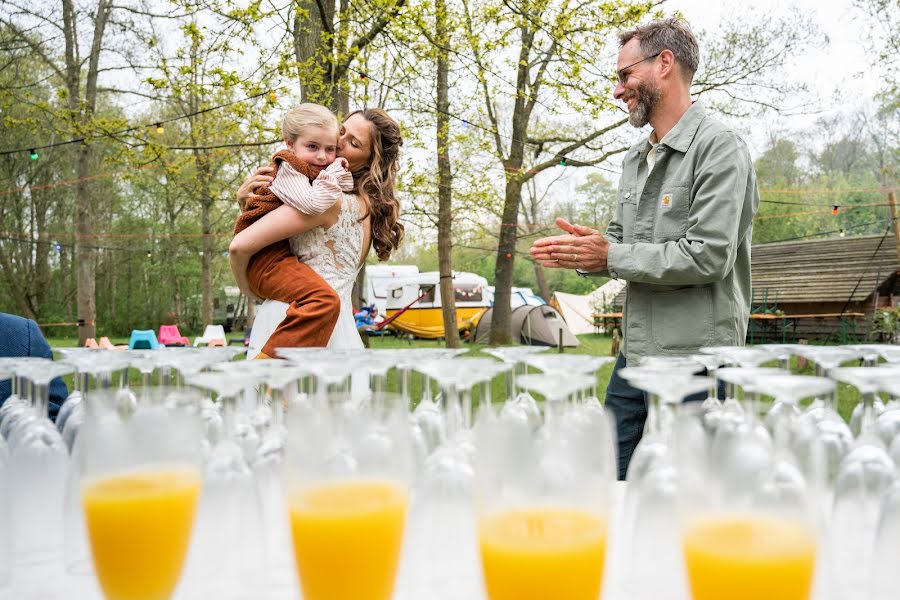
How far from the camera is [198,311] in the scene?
97.7 ft

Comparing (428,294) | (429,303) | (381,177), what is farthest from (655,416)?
(428,294)

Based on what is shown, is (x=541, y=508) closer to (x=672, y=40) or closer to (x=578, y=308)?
(x=672, y=40)

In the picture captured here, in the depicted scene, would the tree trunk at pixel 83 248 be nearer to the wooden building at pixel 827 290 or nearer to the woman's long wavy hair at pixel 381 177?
the woman's long wavy hair at pixel 381 177

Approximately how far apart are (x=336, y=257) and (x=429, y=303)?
64.2ft

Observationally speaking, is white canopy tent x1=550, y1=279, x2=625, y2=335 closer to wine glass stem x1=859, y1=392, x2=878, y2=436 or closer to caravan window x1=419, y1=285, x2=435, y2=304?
caravan window x1=419, y1=285, x2=435, y2=304

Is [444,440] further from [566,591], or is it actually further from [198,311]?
[198,311]

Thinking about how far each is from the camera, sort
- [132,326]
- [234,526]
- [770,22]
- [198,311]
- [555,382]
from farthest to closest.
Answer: [198,311]
[132,326]
[770,22]
[555,382]
[234,526]

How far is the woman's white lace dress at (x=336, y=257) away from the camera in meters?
2.59

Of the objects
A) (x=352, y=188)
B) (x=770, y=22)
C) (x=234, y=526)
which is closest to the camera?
(x=234, y=526)

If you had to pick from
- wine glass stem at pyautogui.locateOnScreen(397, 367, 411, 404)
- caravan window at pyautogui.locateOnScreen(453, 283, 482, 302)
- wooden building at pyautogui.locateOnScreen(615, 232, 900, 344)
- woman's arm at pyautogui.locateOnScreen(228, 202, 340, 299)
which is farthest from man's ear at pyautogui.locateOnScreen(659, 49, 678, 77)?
caravan window at pyautogui.locateOnScreen(453, 283, 482, 302)

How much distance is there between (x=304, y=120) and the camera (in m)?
2.59

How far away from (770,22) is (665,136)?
1211 centimetres

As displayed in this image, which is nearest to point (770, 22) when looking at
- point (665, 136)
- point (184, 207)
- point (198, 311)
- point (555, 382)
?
point (665, 136)

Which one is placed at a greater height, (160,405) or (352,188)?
(352,188)
